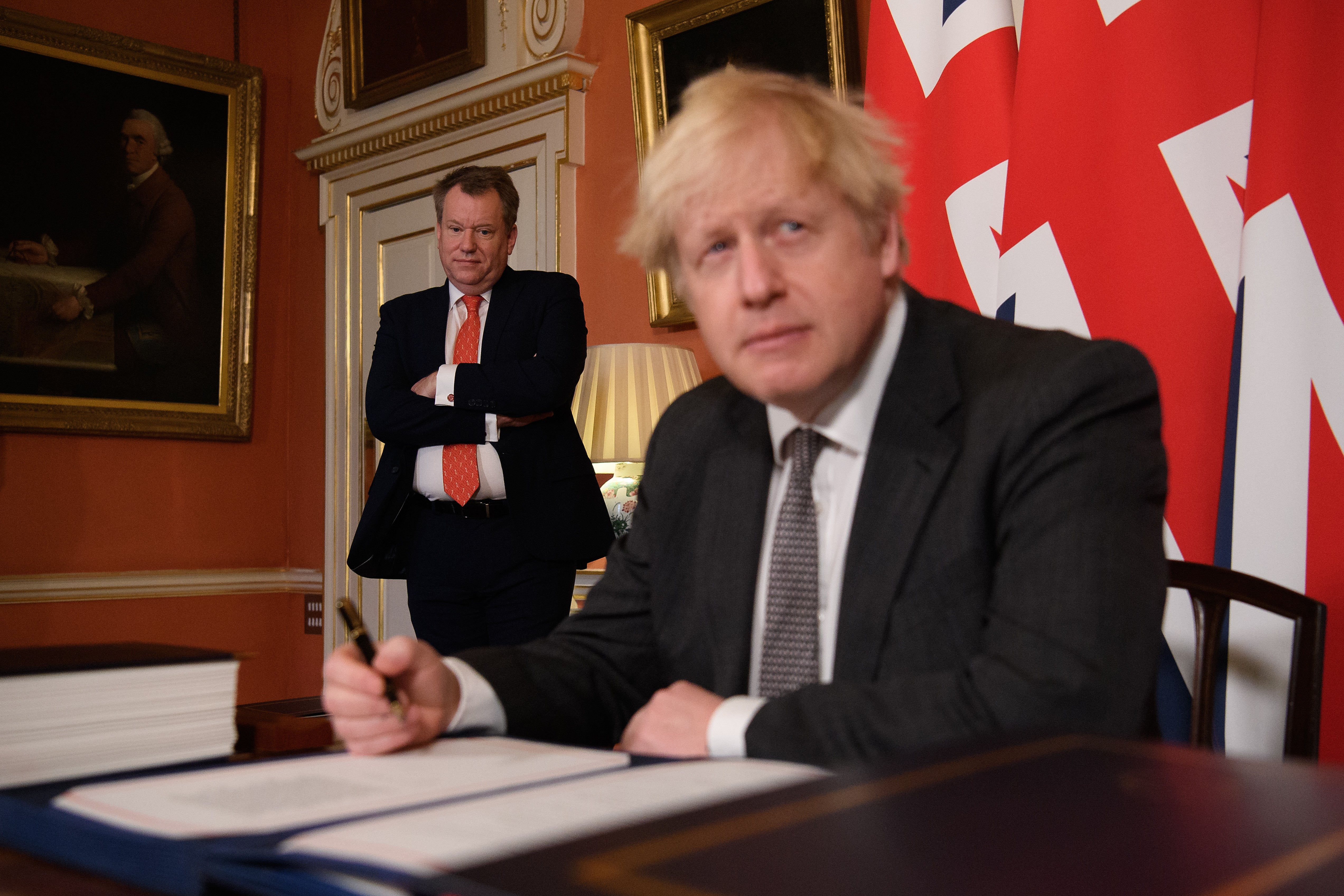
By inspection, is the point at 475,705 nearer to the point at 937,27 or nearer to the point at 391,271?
the point at 937,27

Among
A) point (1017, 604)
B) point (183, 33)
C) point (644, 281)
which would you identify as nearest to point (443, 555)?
point (644, 281)

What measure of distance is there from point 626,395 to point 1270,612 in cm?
199

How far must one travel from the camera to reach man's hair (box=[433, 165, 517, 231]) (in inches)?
124

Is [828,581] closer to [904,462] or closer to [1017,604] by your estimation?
[904,462]

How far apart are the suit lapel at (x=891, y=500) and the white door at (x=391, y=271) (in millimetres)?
3602

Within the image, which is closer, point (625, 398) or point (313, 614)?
point (625, 398)

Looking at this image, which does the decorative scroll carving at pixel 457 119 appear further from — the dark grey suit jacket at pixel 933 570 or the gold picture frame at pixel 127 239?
the dark grey suit jacket at pixel 933 570

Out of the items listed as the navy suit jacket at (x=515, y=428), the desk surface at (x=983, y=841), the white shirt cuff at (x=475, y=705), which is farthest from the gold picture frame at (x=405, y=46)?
the desk surface at (x=983, y=841)

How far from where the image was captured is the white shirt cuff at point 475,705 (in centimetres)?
114

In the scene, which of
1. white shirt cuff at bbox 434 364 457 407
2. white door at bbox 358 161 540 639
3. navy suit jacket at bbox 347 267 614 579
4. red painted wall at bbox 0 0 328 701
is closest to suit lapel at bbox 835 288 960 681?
navy suit jacket at bbox 347 267 614 579

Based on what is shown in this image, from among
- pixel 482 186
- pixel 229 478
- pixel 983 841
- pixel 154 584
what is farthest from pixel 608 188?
pixel 983 841

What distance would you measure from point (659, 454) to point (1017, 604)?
63cm

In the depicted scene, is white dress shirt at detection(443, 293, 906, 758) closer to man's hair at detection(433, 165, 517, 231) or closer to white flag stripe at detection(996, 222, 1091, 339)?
white flag stripe at detection(996, 222, 1091, 339)

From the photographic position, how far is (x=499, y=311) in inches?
127
